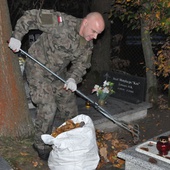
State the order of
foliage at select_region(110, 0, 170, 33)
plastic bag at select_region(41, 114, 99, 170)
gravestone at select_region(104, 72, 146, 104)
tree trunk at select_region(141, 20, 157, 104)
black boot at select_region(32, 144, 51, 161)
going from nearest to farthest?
plastic bag at select_region(41, 114, 99, 170) → black boot at select_region(32, 144, 51, 161) → foliage at select_region(110, 0, 170, 33) → gravestone at select_region(104, 72, 146, 104) → tree trunk at select_region(141, 20, 157, 104)

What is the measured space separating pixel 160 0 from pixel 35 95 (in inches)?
118

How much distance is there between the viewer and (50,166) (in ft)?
12.2

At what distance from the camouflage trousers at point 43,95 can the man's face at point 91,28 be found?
2.37 feet

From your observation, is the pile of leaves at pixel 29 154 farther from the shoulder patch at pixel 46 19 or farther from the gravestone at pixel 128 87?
the shoulder patch at pixel 46 19

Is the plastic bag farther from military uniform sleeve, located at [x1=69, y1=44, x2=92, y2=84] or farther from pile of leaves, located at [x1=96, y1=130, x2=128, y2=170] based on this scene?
military uniform sleeve, located at [x1=69, y1=44, x2=92, y2=84]

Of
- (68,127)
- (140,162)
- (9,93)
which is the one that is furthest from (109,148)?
(9,93)

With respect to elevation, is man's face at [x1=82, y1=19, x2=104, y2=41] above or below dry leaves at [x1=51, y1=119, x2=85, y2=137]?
above

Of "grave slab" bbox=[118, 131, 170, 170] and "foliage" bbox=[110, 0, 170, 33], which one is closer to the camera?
"grave slab" bbox=[118, 131, 170, 170]

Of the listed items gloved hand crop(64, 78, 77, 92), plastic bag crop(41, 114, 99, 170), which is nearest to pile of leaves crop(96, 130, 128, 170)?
plastic bag crop(41, 114, 99, 170)

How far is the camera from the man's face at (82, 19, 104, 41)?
364 cm

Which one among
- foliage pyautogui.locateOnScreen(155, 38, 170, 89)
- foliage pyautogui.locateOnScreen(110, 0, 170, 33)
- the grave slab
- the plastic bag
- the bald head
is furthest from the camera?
foliage pyautogui.locateOnScreen(155, 38, 170, 89)

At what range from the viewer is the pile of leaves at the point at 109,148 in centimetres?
429

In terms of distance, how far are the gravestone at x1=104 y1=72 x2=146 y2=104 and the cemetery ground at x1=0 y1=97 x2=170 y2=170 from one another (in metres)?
0.46

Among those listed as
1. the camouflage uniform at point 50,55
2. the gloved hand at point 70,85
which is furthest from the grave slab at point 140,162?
the camouflage uniform at point 50,55
